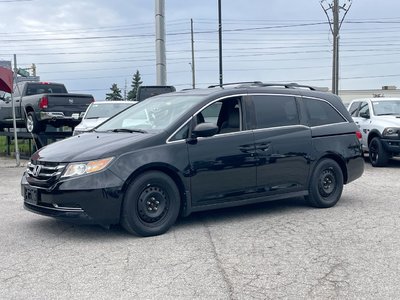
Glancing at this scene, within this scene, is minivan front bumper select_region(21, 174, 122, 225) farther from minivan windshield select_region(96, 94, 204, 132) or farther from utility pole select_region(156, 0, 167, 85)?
utility pole select_region(156, 0, 167, 85)

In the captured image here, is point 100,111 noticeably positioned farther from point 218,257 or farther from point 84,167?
point 218,257

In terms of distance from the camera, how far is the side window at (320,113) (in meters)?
7.73

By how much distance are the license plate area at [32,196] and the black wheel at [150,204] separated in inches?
41.5

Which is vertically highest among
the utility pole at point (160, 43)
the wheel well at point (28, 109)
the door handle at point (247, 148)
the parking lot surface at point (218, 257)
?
the utility pole at point (160, 43)

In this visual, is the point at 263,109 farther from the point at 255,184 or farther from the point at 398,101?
the point at 398,101

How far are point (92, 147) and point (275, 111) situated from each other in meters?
2.66

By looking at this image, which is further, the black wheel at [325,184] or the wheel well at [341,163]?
the wheel well at [341,163]

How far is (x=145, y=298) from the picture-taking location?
420 cm

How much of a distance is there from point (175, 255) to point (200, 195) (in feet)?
3.90

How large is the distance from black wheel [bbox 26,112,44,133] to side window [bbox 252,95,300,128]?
32.2ft

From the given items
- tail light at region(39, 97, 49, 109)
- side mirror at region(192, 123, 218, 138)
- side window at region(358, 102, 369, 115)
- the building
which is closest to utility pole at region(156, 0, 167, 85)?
tail light at region(39, 97, 49, 109)

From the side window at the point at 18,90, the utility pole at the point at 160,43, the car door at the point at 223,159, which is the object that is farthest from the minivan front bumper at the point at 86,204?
the utility pole at the point at 160,43

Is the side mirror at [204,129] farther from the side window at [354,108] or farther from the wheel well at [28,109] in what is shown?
the wheel well at [28,109]

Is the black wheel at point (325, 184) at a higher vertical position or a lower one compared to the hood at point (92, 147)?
lower
